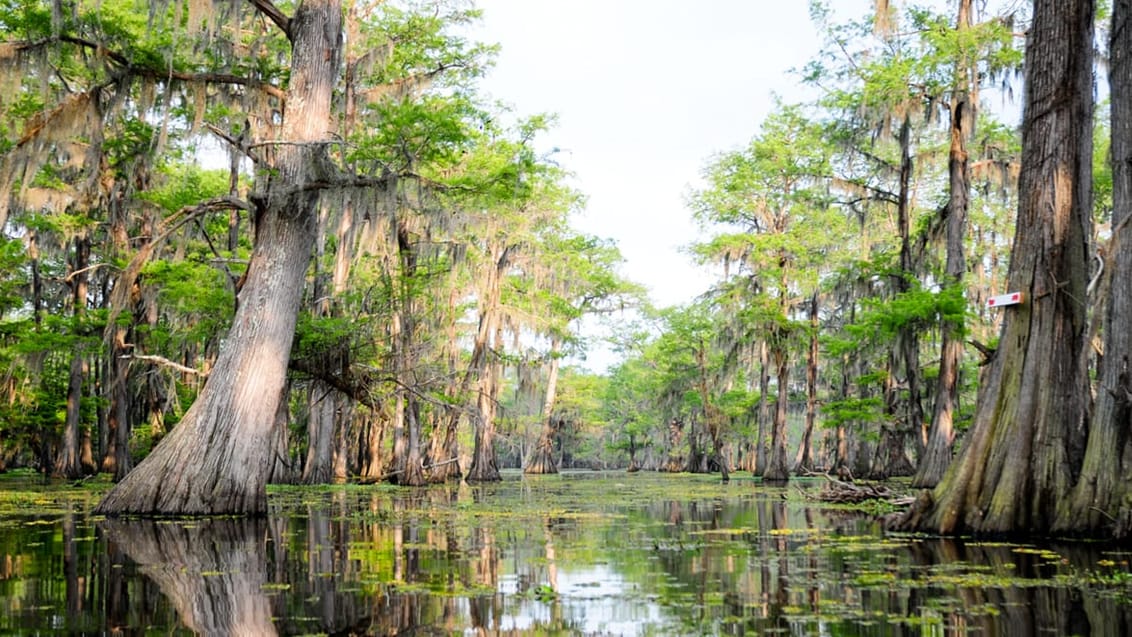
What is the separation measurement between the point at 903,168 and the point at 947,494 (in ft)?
47.5

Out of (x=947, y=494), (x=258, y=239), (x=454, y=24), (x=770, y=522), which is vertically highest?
(x=454, y=24)

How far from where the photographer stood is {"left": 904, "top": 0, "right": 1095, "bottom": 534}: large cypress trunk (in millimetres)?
6684

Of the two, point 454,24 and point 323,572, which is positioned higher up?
point 454,24

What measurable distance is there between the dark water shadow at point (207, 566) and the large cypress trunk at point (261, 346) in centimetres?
50

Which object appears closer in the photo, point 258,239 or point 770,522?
point 770,522

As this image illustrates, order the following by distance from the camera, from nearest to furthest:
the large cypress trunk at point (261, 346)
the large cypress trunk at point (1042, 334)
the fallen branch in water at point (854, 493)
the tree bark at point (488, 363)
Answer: the large cypress trunk at point (1042, 334), the large cypress trunk at point (261, 346), the fallen branch in water at point (854, 493), the tree bark at point (488, 363)

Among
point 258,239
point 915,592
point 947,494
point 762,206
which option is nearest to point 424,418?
point 762,206

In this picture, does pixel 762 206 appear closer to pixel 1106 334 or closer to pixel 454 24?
pixel 454 24

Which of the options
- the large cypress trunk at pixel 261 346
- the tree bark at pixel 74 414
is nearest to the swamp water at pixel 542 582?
the large cypress trunk at pixel 261 346

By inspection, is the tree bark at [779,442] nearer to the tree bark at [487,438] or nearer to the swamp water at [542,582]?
the tree bark at [487,438]

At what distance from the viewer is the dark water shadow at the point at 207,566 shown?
3314 mm

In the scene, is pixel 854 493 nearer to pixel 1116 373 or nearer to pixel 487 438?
pixel 1116 373

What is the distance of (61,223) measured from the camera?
1845 centimetres

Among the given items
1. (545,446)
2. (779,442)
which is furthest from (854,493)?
(545,446)
